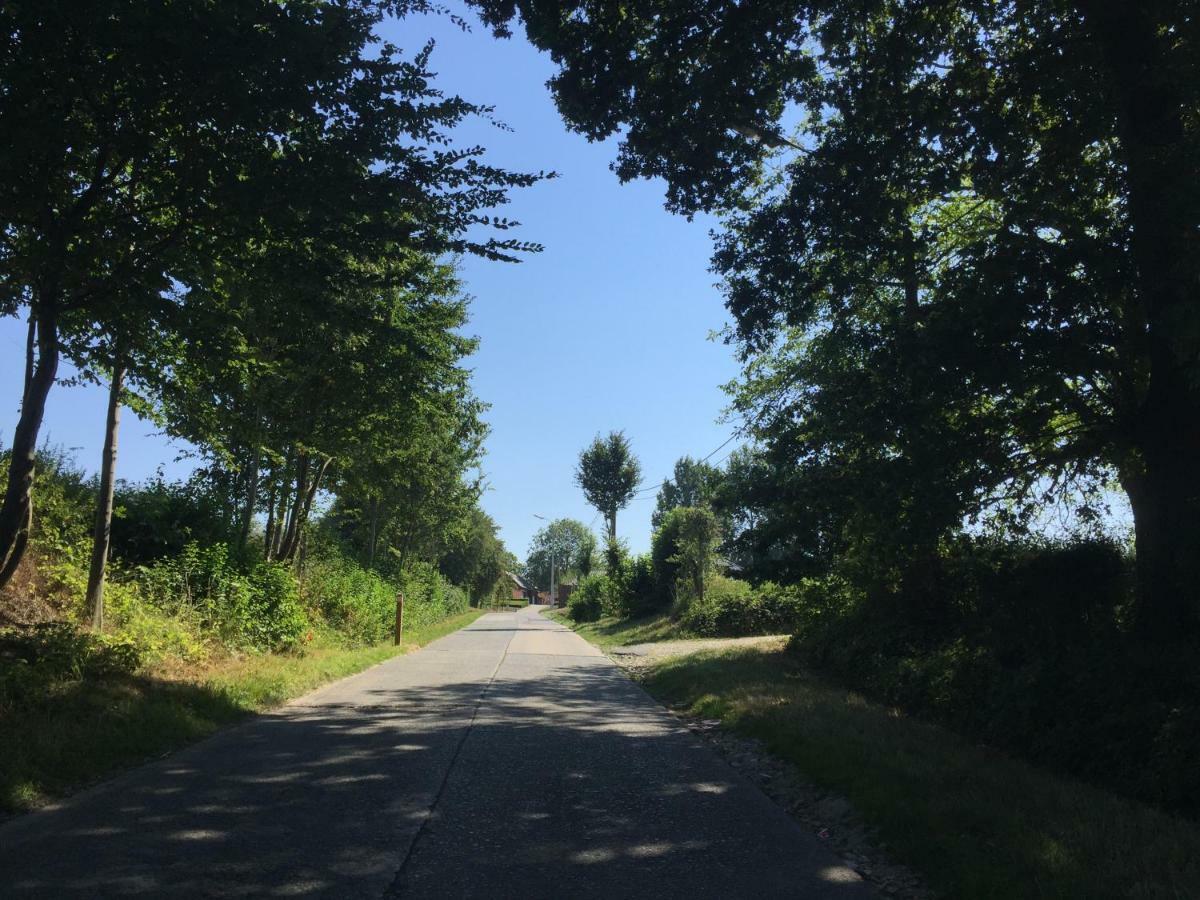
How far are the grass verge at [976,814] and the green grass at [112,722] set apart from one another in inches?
239

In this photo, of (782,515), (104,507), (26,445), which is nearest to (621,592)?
(782,515)

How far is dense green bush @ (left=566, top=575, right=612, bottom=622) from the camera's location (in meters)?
50.9

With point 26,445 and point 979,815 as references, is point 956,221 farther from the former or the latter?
point 26,445

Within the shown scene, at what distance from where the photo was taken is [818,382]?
11516 millimetres

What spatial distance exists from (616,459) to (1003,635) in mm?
46942

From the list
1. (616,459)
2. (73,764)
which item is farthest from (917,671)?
(616,459)

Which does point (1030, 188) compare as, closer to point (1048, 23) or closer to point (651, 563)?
point (1048, 23)

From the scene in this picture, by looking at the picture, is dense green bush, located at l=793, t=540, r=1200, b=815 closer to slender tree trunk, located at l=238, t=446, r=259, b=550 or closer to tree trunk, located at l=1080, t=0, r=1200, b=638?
tree trunk, located at l=1080, t=0, r=1200, b=638

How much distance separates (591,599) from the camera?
53125 mm

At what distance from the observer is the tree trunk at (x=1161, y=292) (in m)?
6.96

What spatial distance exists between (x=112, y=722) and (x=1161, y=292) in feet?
35.6

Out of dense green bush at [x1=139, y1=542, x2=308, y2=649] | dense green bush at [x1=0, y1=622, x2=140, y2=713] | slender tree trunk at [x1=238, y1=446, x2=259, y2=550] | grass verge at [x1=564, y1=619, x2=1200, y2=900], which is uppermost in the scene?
slender tree trunk at [x1=238, y1=446, x2=259, y2=550]

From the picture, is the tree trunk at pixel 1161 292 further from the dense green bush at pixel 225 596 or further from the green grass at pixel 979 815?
the dense green bush at pixel 225 596

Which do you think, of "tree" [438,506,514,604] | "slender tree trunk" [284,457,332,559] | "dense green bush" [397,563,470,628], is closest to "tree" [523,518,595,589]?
"tree" [438,506,514,604]
